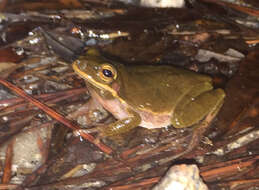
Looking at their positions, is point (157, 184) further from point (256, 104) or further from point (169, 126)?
point (256, 104)

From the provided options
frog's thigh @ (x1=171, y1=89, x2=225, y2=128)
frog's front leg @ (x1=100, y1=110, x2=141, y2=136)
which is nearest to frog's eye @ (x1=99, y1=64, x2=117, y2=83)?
frog's front leg @ (x1=100, y1=110, x2=141, y2=136)

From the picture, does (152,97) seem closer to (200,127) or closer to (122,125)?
(122,125)

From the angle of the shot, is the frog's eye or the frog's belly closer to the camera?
the frog's eye

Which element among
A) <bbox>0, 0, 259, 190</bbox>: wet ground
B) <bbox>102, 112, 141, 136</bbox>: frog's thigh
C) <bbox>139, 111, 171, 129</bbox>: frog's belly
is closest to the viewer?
<bbox>0, 0, 259, 190</bbox>: wet ground

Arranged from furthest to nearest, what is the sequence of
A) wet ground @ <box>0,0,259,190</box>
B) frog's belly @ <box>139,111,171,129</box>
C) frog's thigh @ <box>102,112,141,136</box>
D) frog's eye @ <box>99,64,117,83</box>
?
frog's belly @ <box>139,111,171,129</box>, frog's thigh @ <box>102,112,141,136</box>, wet ground @ <box>0,0,259,190</box>, frog's eye @ <box>99,64,117,83</box>

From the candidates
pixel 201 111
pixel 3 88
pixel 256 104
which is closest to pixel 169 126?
pixel 201 111

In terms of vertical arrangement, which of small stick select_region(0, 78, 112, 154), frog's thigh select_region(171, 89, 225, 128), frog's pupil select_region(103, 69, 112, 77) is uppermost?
frog's pupil select_region(103, 69, 112, 77)

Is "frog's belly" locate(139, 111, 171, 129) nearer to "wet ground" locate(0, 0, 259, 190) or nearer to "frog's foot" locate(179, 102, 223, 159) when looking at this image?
"wet ground" locate(0, 0, 259, 190)
